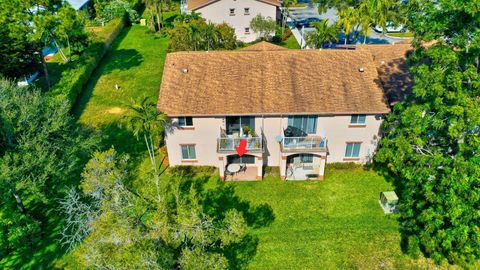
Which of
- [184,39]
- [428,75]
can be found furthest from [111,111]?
[428,75]

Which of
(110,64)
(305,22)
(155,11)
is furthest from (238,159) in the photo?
(155,11)

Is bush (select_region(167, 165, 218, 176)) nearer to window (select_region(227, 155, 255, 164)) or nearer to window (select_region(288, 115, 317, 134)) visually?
window (select_region(227, 155, 255, 164))

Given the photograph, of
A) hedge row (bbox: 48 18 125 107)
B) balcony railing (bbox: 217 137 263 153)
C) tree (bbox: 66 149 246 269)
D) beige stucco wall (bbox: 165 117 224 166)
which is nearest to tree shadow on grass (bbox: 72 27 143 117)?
hedge row (bbox: 48 18 125 107)

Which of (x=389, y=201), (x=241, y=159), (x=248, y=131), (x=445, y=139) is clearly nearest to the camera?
(x=445, y=139)

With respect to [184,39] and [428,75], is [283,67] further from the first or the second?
[184,39]

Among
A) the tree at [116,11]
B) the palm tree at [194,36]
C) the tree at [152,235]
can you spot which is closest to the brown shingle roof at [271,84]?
the tree at [152,235]

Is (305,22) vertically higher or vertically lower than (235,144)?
lower

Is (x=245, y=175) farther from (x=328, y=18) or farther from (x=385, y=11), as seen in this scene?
(x=328, y=18)
